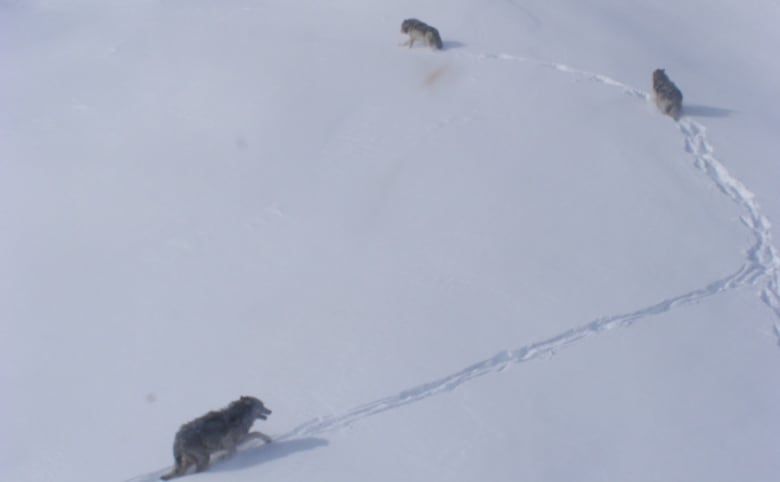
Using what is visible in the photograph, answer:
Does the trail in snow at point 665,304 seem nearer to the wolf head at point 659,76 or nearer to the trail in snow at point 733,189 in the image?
the trail in snow at point 733,189

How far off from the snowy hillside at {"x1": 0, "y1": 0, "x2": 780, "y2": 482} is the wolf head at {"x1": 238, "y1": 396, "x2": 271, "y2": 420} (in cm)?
25

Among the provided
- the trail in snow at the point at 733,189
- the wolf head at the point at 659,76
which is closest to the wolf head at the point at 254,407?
the trail in snow at the point at 733,189

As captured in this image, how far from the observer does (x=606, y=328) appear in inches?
402

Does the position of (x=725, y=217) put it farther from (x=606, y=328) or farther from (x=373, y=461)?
(x=373, y=461)

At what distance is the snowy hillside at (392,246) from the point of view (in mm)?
8688

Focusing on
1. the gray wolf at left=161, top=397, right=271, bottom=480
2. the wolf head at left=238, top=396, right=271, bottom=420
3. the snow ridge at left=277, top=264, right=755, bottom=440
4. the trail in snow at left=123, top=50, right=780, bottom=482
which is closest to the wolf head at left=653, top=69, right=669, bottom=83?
the trail in snow at left=123, top=50, right=780, bottom=482

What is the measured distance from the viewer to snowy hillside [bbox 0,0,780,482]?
8.69m

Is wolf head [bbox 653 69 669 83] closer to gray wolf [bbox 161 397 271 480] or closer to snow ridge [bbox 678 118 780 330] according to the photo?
snow ridge [bbox 678 118 780 330]

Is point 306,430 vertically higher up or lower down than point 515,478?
higher up

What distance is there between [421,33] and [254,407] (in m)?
9.94

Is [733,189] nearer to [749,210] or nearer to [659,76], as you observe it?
[749,210]

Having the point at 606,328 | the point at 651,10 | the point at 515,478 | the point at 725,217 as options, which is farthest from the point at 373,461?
the point at 651,10

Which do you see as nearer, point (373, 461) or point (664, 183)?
point (373, 461)

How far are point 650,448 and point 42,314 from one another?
735 centimetres
